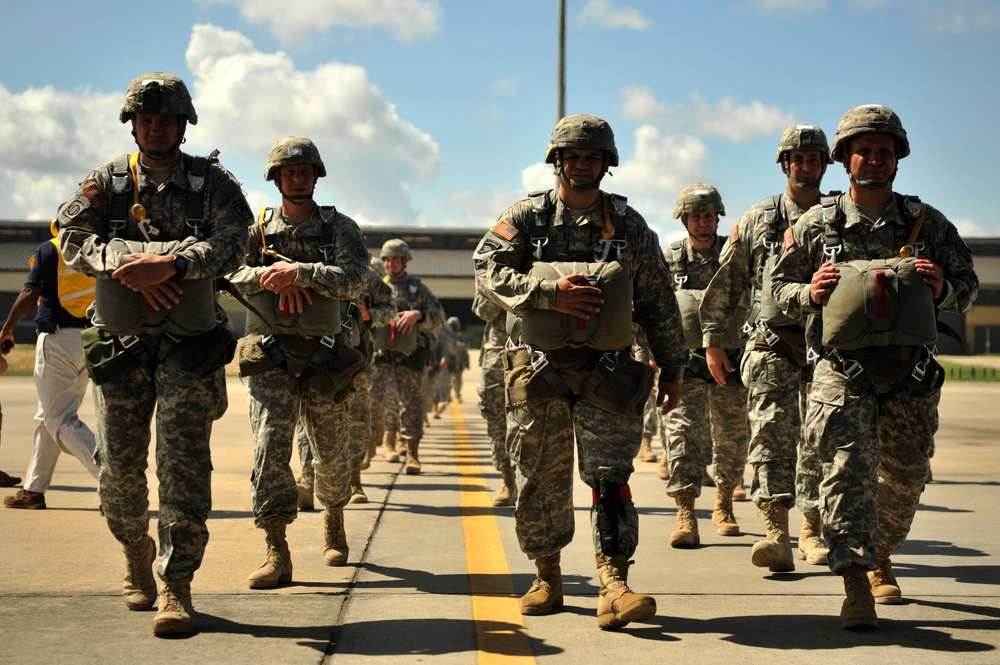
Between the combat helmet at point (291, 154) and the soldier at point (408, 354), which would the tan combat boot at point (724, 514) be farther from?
the soldier at point (408, 354)

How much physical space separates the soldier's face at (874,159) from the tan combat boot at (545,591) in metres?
2.39

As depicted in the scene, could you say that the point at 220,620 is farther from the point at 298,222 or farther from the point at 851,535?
the point at 851,535

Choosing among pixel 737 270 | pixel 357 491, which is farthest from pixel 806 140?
pixel 357 491

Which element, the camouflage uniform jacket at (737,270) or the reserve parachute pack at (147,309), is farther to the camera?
the camouflage uniform jacket at (737,270)

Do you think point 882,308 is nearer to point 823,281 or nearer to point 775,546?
point 823,281

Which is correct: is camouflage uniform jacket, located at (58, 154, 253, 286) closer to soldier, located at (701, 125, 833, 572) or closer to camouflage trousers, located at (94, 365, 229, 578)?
camouflage trousers, located at (94, 365, 229, 578)

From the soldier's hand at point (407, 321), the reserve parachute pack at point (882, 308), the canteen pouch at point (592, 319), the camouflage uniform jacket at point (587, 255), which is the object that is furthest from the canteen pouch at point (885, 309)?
the soldier's hand at point (407, 321)

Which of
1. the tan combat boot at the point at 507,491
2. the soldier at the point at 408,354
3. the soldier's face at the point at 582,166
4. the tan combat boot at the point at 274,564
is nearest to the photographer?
the soldier's face at the point at 582,166

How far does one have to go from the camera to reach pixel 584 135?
584 cm

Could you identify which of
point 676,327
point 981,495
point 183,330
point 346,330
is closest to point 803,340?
point 676,327

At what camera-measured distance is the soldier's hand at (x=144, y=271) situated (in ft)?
17.7

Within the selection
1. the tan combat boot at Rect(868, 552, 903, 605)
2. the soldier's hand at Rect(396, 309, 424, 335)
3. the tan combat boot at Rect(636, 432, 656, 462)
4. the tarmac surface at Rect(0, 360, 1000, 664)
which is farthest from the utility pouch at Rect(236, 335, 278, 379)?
the tan combat boot at Rect(636, 432, 656, 462)

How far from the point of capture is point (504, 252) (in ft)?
19.7

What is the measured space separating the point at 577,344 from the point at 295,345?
1821 millimetres
